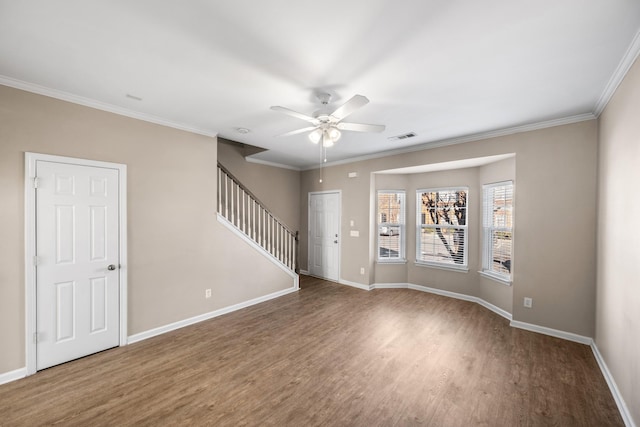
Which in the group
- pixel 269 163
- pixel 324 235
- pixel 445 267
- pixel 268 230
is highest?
pixel 269 163

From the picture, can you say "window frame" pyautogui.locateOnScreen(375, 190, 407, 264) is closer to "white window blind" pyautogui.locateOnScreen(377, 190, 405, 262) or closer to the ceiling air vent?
"white window blind" pyautogui.locateOnScreen(377, 190, 405, 262)

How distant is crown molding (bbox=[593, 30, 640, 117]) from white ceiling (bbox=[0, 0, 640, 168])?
0.01 metres

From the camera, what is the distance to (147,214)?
128 inches

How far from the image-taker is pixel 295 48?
189 cm

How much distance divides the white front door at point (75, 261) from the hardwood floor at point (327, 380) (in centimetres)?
25

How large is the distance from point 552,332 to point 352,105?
381cm

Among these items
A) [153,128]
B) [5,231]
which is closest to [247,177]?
[153,128]

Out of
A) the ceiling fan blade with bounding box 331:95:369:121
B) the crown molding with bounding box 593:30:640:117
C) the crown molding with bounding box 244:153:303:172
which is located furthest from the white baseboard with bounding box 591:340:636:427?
the crown molding with bounding box 244:153:303:172

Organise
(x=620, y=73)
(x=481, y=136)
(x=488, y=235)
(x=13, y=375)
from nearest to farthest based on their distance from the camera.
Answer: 1. (x=620, y=73)
2. (x=13, y=375)
3. (x=481, y=136)
4. (x=488, y=235)

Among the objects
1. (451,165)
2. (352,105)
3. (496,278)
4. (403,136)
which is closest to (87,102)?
(352,105)

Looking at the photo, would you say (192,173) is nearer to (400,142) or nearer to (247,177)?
(247,177)

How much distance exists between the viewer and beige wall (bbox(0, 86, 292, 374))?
2.40 meters

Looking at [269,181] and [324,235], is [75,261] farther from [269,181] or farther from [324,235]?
[324,235]

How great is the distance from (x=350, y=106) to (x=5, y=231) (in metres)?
3.32
